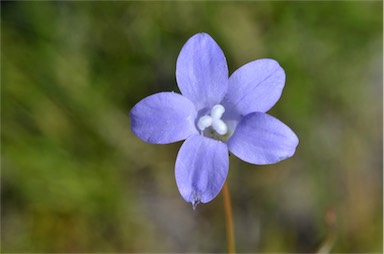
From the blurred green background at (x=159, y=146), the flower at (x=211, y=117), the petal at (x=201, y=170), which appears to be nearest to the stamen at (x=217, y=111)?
the flower at (x=211, y=117)

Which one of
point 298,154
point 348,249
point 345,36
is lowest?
point 348,249

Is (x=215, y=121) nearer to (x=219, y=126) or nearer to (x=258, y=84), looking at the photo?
(x=219, y=126)

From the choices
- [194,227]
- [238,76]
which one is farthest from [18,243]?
[238,76]

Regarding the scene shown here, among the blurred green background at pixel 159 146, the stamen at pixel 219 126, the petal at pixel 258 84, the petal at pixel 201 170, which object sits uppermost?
the blurred green background at pixel 159 146

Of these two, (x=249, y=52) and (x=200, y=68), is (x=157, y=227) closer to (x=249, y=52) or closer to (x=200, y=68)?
(x=249, y=52)

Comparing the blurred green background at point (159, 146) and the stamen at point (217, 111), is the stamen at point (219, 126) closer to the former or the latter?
the stamen at point (217, 111)

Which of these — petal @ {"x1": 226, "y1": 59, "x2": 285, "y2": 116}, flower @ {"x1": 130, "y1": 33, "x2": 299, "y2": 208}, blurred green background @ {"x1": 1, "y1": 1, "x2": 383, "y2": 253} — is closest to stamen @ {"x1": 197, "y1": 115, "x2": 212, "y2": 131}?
flower @ {"x1": 130, "y1": 33, "x2": 299, "y2": 208}

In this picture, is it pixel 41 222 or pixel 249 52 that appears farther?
pixel 249 52

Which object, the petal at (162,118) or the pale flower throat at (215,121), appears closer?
the petal at (162,118)
